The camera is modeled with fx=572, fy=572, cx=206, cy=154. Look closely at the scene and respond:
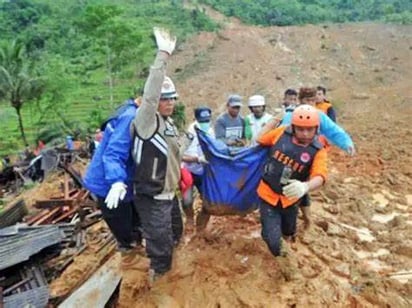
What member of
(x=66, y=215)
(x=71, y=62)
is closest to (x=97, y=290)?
(x=66, y=215)

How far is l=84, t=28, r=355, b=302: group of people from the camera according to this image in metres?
3.82

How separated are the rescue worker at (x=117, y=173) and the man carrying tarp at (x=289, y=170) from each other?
1.07 metres

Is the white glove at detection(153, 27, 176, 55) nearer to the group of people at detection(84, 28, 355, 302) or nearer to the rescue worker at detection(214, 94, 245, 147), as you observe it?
the group of people at detection(84, 28, 355, 302)

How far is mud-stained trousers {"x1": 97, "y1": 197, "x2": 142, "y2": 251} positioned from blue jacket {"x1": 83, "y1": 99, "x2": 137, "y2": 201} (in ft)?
0.42

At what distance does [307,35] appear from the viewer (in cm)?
2977

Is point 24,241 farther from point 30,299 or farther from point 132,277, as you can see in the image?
point 132,277

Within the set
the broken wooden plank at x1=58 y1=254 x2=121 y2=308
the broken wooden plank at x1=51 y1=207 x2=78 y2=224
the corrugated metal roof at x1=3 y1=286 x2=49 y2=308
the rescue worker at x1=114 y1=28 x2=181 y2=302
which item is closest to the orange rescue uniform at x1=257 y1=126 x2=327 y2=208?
the rescue worker at x1=114 y1=28 x2=181 y2=302

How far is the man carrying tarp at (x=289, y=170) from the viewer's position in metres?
4.15

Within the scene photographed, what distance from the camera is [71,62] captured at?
34219mm

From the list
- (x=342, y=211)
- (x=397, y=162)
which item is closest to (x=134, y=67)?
(x=397, y=162)

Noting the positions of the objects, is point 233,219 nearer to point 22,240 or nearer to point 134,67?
point 22,240

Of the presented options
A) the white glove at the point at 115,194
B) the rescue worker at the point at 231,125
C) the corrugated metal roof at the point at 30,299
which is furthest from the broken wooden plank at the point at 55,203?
the white glove at the point at 115,194

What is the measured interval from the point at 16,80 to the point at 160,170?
1902 centimetres

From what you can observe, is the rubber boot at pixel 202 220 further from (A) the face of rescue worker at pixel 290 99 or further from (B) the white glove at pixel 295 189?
(A) the face of rescue worker at pixel 290 99
